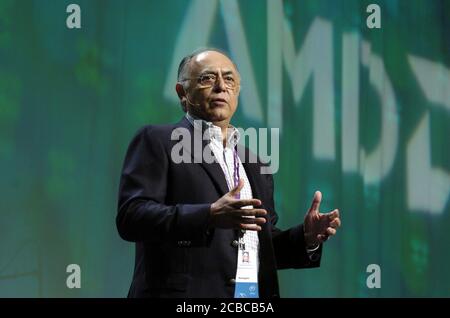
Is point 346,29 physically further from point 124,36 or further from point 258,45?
Answer: point 124,36

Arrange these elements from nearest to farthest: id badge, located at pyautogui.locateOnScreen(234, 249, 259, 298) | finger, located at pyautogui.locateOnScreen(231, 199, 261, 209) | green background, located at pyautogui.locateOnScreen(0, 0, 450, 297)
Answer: finger, located at pyautogui.locateOnScreen(231, 199, 261, 209), id badge, located at pyautogui.locateOnScreen(234, 249, 259, 298), green background, located at pyautogui.locateOnScreen(0, 0, 450, 297)

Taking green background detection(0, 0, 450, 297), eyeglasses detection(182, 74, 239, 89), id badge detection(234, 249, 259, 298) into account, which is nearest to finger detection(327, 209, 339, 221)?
id badge detection(234, 249, 259, 298)

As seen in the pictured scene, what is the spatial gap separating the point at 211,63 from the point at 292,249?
55cm

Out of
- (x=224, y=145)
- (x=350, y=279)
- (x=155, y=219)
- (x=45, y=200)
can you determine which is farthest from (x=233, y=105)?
(x=350, y=279)

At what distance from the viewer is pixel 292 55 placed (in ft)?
13.3

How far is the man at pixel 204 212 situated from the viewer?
1.87m

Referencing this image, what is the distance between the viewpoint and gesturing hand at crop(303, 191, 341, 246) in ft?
6.83

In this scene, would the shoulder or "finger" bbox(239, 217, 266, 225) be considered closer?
"finger" bbox(239, 217, 266, 225)

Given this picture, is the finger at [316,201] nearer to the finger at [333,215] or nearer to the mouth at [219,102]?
the finger at [333,215]

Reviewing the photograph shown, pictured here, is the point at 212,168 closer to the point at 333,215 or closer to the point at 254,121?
the point at 333,215

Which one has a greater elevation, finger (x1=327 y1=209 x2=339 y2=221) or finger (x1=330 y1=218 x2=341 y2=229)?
finger (x1=327 y1=209 x2=339 y2=221)

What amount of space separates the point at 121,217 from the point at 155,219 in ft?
0.37

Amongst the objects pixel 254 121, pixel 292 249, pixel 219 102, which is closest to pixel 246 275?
pixel 292 249

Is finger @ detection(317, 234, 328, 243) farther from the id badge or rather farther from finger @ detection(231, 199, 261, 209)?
finger @ detection(231, 199, 261, 209)
